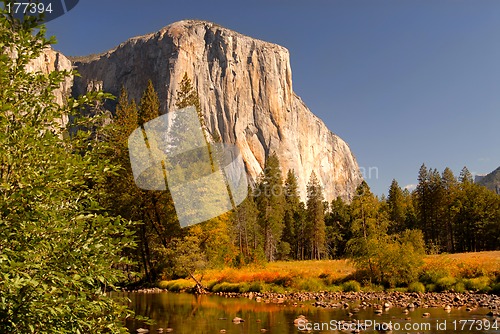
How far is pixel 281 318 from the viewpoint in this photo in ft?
54.2

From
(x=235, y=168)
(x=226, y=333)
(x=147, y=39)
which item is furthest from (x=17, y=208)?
(x=147, y=39)

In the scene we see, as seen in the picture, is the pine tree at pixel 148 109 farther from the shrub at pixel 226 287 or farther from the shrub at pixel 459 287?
the shrub at pixel 459 287

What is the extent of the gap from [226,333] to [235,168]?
115 meters

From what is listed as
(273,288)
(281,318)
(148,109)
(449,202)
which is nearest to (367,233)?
(273,288)

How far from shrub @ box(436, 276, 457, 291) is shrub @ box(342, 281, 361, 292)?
14.9 ft

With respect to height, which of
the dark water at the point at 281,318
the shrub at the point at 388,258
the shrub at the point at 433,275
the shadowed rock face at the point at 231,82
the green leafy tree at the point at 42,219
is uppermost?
Result: the shadowed rock face at the point at 231,82

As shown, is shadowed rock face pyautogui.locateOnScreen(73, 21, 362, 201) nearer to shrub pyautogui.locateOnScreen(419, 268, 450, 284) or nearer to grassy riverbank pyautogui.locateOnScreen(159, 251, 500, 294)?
grassy riverbank pyautogui.locateOnScreen(159, 251, 500, 294)

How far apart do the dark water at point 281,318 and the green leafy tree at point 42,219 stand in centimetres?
919

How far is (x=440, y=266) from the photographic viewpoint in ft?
87.7

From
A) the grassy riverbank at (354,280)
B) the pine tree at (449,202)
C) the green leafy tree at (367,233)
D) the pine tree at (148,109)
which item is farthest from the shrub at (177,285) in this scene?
the pine tree at (449,202)

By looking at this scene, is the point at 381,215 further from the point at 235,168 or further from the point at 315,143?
the point at 315,143

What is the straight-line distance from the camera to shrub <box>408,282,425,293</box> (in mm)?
24278

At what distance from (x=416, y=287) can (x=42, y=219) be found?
2378cm

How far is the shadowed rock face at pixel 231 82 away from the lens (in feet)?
476
